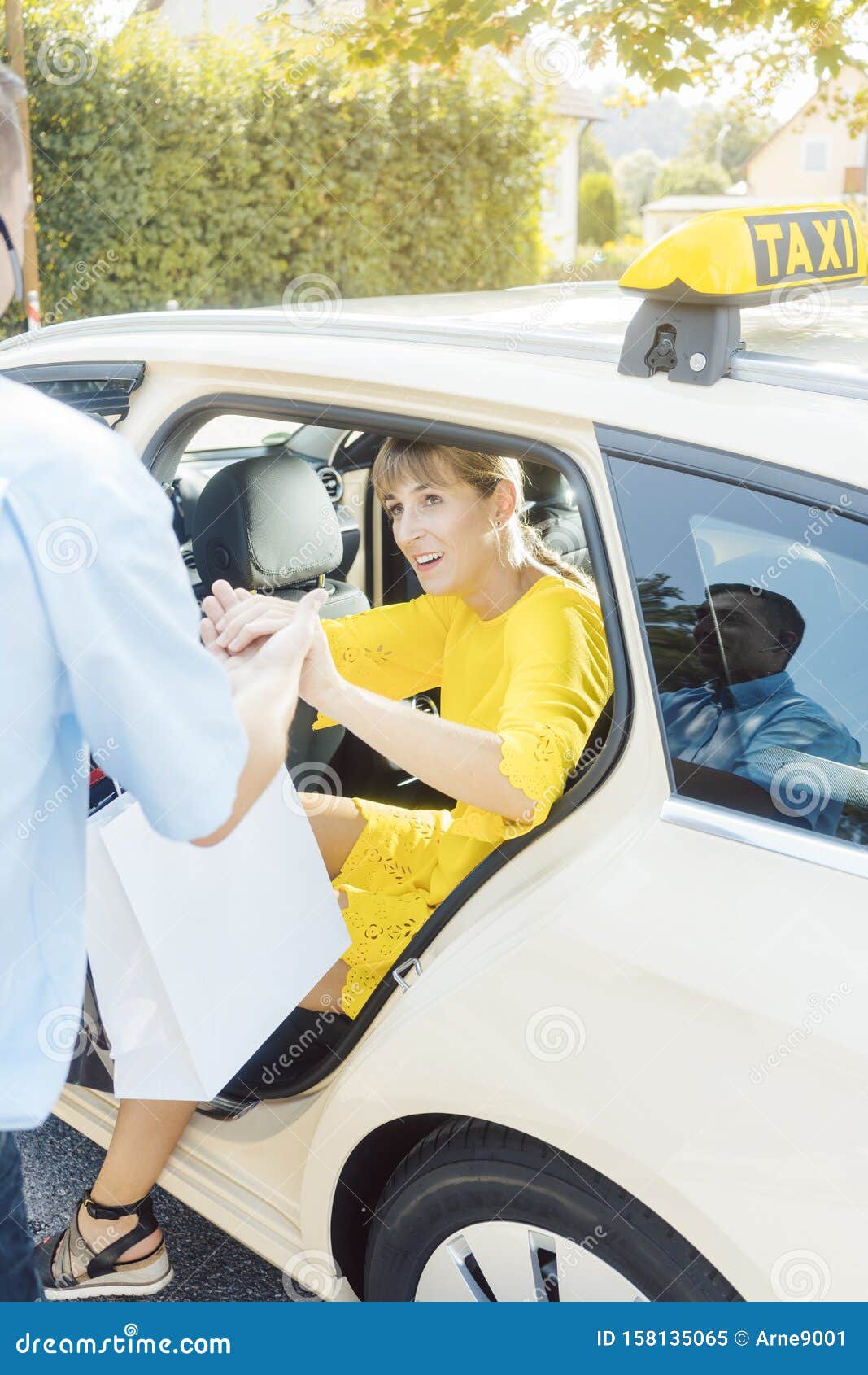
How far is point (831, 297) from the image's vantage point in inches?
80.7

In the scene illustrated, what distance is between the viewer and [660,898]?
134 cm

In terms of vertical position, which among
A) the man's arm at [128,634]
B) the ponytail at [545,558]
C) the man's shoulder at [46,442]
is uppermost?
the man's shoulder at [46,442]

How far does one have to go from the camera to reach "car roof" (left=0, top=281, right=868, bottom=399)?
1.46 meters

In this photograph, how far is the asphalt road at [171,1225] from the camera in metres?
2.12

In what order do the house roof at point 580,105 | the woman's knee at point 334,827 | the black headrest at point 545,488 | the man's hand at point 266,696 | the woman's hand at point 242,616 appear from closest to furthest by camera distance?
the man's hand at point 266,696 → the woman's hand at point 242,616 → the woman's knee at point 334,827 → the black headrest at point 545,488 → the house roof at point 580,105

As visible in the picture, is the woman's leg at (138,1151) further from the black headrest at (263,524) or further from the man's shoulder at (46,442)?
the man's shoulder at (46,442)

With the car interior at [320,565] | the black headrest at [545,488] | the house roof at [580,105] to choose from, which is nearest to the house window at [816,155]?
the house roof at [580,105]

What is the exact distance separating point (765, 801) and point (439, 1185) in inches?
24.4

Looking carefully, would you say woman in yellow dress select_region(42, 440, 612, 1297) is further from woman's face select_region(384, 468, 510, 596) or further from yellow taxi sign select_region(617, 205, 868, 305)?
yellow taxi sign select_region(617, 205, 868, 305)

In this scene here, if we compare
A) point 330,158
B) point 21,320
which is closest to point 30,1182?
point 21,320

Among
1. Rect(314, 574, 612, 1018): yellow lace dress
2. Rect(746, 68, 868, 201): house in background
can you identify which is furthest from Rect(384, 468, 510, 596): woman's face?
Rect(746, 68, 868, 201): house in background

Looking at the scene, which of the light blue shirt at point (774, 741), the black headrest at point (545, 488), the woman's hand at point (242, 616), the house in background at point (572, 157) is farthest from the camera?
the house in background at point (572, 157)

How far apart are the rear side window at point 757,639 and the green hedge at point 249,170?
636cm
